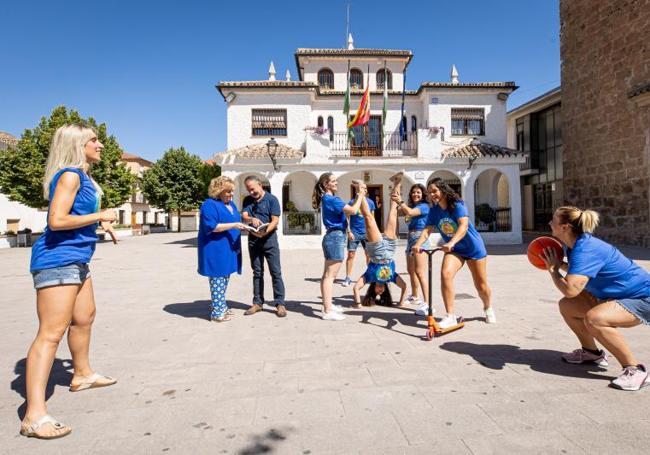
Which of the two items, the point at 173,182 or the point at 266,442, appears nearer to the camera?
the point at 266,442

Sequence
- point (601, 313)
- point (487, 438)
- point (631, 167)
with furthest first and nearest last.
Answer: point (631, 167), point (601, 313), point (487, 438)

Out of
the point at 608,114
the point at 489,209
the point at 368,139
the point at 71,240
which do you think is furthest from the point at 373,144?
the point at 71,240

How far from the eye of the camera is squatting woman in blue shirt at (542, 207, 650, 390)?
277 centimetres

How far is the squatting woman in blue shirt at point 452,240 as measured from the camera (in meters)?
4.27

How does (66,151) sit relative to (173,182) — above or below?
below

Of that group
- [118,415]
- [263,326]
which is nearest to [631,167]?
[263,326]

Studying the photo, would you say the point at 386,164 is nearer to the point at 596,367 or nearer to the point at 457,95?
the point at 457,95

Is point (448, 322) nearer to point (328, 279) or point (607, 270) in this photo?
point (328, 279)

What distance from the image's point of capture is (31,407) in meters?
2.36

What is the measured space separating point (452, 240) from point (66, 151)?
11.6ft

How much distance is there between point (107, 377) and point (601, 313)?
150 inches

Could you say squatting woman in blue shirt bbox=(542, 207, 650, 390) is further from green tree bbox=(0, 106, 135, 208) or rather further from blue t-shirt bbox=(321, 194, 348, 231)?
green tree bbox=(0, 106, 135, 208)

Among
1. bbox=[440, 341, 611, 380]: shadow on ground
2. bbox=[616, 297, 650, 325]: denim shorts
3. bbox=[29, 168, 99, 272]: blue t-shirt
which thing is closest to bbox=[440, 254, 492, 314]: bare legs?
bbox=[440, 341, 611, 380]: shadow on ground

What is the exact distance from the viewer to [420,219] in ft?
18.9
